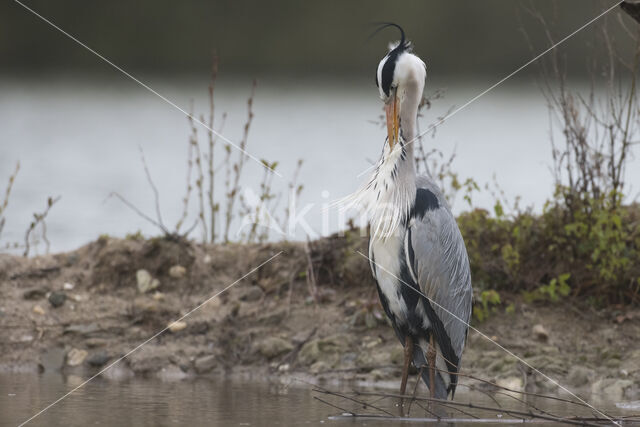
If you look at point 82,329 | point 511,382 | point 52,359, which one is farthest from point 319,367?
point 52,359

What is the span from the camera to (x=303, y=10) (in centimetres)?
2594

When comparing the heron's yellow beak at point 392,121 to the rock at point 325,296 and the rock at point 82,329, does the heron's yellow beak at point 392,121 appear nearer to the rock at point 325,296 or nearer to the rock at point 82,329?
the rock at point 325,296

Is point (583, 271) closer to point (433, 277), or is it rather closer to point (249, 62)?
point (433, 277)

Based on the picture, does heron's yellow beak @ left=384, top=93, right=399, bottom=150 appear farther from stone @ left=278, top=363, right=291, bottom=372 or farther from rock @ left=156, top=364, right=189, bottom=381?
rock @ left=156, top=364, right=189, bottom=381

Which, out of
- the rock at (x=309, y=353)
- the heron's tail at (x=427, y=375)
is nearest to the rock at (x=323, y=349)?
the rock at (x=309, y=353)

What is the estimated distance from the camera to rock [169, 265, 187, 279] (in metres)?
7.47

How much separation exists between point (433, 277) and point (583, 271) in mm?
1904

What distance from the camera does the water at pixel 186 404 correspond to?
188 inches

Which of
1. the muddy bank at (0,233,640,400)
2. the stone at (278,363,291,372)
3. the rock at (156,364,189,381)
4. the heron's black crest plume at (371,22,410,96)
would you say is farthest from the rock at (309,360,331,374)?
the heron's black crest plume at (371,22,410,96)

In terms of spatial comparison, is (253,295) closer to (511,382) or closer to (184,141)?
(511,382)

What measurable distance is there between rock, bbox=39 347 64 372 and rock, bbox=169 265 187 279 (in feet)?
3.55

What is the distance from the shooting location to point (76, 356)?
265 inches

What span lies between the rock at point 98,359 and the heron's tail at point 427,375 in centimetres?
221

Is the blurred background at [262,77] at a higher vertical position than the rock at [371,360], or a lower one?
higher
